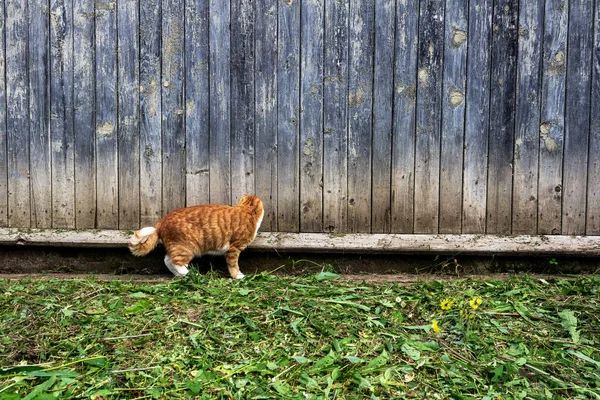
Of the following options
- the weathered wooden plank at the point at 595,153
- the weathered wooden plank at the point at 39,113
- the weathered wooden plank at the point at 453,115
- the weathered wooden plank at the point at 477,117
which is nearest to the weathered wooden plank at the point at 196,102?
the weathered wooden plank at the point at 39,113

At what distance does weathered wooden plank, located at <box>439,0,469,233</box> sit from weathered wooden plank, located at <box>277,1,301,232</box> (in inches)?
42.0

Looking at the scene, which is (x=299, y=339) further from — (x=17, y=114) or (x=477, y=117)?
(x=17, y=114)

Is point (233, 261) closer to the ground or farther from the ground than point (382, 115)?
closer to the ground

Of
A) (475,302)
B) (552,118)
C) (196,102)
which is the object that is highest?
(196,102)

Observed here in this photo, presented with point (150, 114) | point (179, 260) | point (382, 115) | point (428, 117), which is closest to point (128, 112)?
point (150, 114)

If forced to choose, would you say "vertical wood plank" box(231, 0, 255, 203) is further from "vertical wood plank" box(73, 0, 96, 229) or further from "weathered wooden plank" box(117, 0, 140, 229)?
"vertical wood plank" box(73, 0, 96, 229)

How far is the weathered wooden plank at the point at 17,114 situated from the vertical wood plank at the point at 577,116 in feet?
13.0

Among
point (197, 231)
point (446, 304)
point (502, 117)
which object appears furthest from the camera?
point (502, 117)

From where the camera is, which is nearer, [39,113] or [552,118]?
[552,118]

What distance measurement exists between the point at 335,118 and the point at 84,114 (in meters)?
1.87

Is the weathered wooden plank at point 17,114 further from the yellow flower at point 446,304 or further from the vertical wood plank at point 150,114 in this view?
the yellow flower at point 446,304

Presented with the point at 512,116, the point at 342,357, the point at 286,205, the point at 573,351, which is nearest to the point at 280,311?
the point at 342,357

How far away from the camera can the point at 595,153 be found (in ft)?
13.5

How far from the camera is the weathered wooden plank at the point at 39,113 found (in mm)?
4227
